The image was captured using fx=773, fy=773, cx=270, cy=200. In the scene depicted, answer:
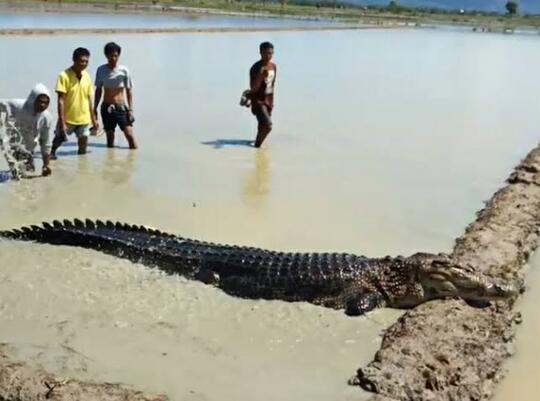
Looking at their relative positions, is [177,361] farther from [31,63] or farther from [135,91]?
[31,63]

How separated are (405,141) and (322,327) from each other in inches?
285

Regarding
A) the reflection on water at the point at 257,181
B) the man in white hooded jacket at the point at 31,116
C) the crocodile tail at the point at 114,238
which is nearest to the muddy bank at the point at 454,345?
the crocodile tail at the point at 114,238

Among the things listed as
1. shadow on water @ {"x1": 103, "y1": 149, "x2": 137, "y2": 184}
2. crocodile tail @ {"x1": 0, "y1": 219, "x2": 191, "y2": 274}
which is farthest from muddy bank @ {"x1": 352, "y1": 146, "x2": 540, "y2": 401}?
shadow on water @ {"x1": 103, "y1": 149, "x2": 137, "y2": 184}

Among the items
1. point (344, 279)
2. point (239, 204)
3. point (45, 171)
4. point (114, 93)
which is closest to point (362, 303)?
point (344, 279)

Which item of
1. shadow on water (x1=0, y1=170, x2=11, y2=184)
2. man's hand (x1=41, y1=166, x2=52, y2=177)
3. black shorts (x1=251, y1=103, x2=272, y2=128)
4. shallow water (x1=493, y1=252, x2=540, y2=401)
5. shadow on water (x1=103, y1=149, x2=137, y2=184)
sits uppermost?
black shorts (x1=251, y1=103, x2=272, y2=128)

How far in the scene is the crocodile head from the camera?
536 cm

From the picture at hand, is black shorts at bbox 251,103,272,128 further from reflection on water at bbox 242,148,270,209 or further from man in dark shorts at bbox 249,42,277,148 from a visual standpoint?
reflection on water at bbox 242,148,270,209

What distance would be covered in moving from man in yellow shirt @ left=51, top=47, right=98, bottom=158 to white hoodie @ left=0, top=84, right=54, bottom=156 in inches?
26.9

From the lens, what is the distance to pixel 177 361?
4539 mm

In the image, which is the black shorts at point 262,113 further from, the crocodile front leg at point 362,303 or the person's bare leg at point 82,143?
the crocodile front leg at point 362,303

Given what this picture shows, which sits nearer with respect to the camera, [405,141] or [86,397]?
[86,397]

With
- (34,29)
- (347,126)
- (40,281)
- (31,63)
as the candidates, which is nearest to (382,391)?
(40,281)

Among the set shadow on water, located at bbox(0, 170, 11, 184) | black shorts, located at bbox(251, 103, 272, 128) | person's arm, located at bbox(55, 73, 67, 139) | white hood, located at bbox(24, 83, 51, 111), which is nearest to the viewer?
white hood, located at bbox(24, 83, 51, 111)

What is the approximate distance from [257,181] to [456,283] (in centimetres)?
398
